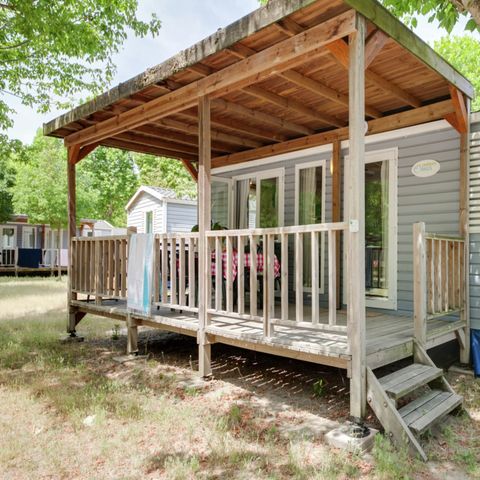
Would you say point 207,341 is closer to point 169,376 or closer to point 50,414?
point 169,376

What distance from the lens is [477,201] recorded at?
4.64 meters

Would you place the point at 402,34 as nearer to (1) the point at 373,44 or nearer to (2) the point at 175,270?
(1) the point at 373,44

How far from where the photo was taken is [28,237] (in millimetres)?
22109

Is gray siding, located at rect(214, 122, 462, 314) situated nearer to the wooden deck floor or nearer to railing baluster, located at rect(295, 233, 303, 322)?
the wooden deck floor

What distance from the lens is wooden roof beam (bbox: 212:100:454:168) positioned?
4.86 meters

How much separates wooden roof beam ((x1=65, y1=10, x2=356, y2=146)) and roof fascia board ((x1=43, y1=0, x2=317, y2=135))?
0.34 meters

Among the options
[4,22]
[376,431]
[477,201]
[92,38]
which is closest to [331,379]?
[376,431]

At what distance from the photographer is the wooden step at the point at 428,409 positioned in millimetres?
2936

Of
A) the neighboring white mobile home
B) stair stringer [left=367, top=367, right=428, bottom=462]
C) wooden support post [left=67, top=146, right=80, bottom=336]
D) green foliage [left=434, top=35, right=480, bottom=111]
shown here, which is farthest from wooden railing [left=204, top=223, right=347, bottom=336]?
green foliage [left=434, top=35, right=480, bottom=111]

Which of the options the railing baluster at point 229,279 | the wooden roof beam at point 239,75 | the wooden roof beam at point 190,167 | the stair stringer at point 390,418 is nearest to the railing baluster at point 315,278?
the stair stringer at point 390,418

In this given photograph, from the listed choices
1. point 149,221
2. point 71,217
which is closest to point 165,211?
point 149,221

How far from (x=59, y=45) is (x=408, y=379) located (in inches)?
289

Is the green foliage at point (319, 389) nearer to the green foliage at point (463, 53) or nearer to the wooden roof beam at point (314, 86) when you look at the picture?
the wooden roof beam at point (314, 86)

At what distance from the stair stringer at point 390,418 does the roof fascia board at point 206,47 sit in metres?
2.67
